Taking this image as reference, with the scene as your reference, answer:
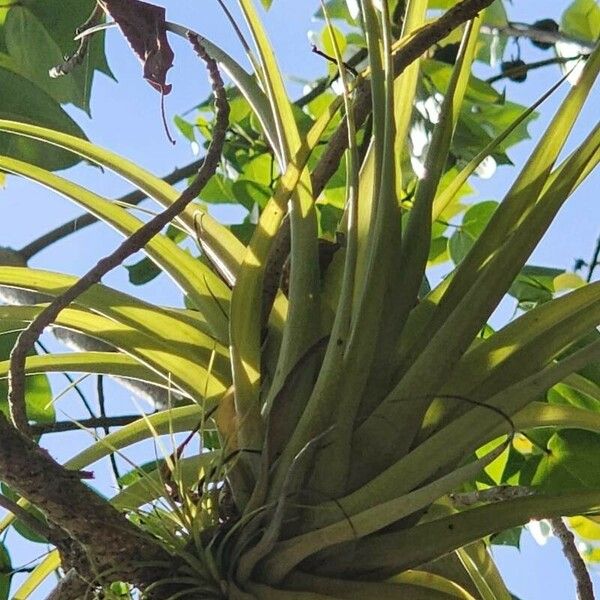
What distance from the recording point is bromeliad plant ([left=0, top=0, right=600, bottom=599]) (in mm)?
361

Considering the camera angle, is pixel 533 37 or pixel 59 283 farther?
pixel 533 37

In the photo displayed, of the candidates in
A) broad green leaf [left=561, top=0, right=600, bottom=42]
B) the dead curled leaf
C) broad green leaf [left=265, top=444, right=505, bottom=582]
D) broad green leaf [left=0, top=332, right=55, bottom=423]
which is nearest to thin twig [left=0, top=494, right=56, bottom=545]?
broad green leaf [left=265, top=444, right=505, bottom=582]

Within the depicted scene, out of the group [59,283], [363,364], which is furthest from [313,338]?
[59,283]

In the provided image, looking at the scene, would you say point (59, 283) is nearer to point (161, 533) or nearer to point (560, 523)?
point (161, 533)

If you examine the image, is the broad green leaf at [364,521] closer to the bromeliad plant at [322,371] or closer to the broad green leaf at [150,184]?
the bromeliad plant at [322,371]

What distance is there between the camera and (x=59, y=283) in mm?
511

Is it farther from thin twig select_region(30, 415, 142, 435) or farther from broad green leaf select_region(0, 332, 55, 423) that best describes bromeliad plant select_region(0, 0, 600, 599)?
broad green leaf select_region(0, 332, 55, 423)

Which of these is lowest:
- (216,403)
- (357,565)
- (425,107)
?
(357,565)

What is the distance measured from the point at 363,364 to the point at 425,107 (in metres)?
0.45

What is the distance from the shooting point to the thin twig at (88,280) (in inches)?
13.9

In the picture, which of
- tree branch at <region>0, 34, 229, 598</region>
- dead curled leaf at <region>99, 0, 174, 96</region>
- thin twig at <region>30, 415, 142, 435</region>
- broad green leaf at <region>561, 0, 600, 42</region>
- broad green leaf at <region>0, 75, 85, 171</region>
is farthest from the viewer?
broad green leaf at <region>561, 0, 600, 42</region>

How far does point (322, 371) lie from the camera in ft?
1.27

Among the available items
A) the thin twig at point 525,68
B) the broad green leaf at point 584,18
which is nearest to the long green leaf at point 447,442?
the thin twig at point 525,68

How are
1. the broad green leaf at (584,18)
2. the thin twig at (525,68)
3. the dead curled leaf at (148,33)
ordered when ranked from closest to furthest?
the dead curled leaf at (148,33)
the thin twig at (525,68)
the broad green leaf at (584,18)
